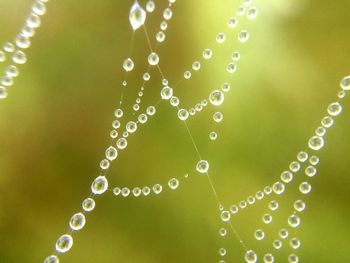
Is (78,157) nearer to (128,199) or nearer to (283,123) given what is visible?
(128,199)

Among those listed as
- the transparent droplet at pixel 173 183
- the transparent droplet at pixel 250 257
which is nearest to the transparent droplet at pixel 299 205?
the transparent droplet at pixel 250 257

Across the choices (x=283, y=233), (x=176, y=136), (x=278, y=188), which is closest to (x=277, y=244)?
(x=283, y=233)

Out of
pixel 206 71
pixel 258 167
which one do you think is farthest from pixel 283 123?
pixel 206 71

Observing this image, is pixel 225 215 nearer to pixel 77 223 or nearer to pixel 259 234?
pixel 259 234

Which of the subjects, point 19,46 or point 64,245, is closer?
point 64,245

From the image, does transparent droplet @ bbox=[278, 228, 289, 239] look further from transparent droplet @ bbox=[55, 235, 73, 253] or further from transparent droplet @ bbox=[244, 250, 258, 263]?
transparent droplet @ bbox=[55, 235, 73, 253]

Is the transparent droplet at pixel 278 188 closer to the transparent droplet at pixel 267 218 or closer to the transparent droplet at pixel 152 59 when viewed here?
the transparent droplet at pixel 267 218
